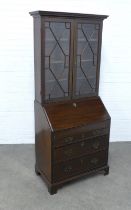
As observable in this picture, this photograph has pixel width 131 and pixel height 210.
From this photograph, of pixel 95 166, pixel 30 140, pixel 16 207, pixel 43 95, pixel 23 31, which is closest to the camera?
pixel 16 207

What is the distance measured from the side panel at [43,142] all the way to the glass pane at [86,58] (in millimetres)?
444

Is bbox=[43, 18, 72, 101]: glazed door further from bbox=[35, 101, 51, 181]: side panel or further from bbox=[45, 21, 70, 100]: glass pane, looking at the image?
bbox=[35, 101, 51, 181]: side panel

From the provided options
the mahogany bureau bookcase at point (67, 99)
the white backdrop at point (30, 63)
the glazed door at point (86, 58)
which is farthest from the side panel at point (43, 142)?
the white backdrop at point (30, 63)

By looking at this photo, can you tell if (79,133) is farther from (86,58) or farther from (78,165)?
(86,58)

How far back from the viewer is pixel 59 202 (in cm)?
239

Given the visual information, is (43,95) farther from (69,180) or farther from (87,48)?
(69,180)

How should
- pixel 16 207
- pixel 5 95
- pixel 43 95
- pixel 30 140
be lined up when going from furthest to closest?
pixel 30 140 < pixel 5 95 < pixel 43 95 < pixel 16 207

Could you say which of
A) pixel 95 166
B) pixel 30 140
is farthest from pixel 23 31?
pixel 95 166

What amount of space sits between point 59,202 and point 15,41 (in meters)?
1.93

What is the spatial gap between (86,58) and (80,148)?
915 millimetres

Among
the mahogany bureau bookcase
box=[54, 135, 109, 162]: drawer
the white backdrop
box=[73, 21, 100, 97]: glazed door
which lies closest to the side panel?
the mahogany bureau bookcase

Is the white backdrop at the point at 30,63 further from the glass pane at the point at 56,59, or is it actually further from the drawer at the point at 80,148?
the drawer at the point at 80,148

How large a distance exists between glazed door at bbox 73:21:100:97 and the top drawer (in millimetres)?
364

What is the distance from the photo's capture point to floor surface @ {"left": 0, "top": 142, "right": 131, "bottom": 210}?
235 cm
